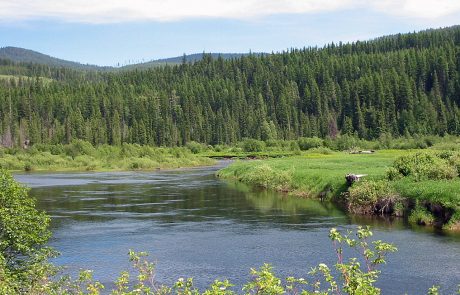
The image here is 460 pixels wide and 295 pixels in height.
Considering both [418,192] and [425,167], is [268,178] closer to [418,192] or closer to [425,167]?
[425,167]

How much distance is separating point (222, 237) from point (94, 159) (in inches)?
4776

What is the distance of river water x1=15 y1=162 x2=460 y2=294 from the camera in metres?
35.9

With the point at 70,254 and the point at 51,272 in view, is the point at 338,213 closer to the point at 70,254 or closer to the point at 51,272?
the point at 70,254

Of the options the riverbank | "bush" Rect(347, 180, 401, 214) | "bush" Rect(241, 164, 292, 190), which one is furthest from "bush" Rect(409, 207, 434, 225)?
"bush" Rect(241, 164, 292, 190)

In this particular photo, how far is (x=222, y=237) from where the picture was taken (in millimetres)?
48062

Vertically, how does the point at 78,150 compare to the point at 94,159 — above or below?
above

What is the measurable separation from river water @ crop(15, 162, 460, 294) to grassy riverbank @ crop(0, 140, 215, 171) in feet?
247

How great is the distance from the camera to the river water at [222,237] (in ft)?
118

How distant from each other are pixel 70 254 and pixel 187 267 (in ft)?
33.7

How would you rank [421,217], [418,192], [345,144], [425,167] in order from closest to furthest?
[421,217], [418,192], [425,167], [345,144]

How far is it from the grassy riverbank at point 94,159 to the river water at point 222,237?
247 feet

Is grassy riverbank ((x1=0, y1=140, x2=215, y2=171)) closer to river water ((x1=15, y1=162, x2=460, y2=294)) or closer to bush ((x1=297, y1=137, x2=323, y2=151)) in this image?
bush ((x1=297, y1=137, x2=323, y2=151))

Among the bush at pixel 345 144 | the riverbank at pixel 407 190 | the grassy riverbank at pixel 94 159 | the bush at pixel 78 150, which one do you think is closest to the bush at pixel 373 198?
the riverbank at pixel 407 190

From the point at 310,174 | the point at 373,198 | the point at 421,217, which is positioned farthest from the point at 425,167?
the point at 310,174
